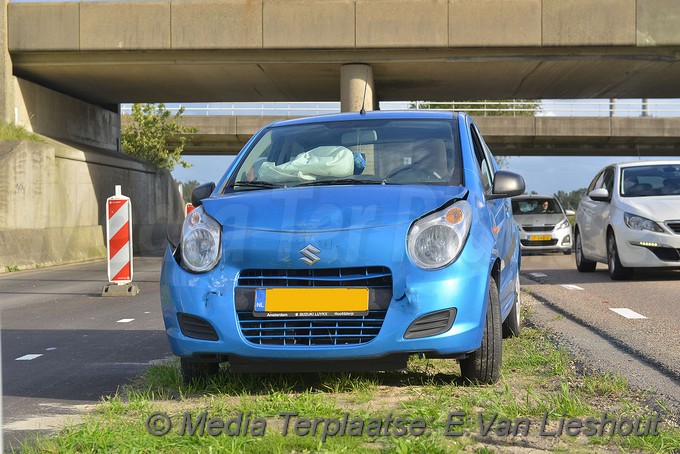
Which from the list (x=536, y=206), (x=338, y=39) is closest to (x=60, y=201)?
(x=338, y=39)

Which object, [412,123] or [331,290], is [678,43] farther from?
[331,290]

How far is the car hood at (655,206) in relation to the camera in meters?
11.7

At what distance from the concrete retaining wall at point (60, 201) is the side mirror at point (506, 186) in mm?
13663

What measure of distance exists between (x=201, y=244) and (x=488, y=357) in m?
1.63

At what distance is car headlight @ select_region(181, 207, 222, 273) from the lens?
183 inches

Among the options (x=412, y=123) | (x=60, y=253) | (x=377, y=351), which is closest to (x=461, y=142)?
(x=412, y=123)

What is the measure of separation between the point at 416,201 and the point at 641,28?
17.5m

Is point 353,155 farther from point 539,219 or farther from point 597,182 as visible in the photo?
point 539,219

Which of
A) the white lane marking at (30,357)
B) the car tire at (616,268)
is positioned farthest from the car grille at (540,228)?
the white lane marking at (30,357)

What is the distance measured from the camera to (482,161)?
6086 millimetres

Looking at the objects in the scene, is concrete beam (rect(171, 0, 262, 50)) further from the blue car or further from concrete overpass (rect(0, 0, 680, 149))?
the blue car

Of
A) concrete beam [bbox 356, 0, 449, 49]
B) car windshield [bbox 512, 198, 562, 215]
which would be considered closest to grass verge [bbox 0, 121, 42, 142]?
concrete beam [bbox 356, 0, 449, 49]

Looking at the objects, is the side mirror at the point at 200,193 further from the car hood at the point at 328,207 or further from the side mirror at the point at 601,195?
the side mirror at the point at 601,195

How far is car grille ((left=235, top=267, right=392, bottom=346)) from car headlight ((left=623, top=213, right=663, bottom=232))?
8.28m
